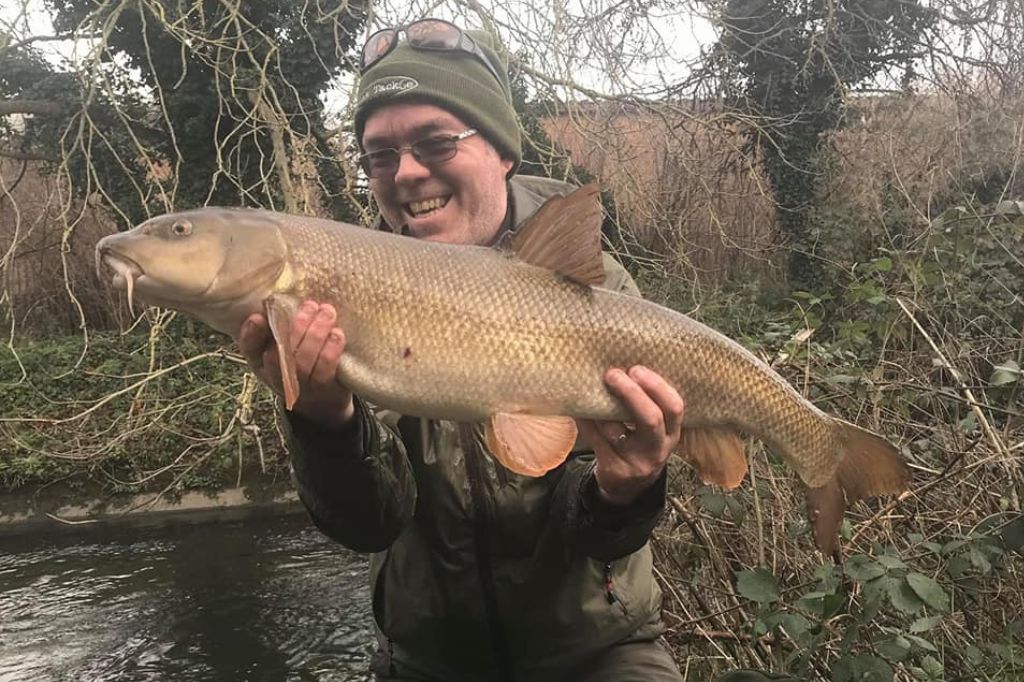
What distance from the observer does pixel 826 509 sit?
7.38 ft

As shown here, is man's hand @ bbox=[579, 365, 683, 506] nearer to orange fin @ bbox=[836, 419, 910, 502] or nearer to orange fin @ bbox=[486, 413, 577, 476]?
orange fin @ bbox=[486, 413, 577, 476]

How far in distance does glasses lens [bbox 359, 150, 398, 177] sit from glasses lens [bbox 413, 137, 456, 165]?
0.07m

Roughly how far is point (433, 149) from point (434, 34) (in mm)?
619

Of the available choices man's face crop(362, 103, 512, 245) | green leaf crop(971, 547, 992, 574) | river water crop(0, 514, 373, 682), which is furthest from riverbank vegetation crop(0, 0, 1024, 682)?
man's face crop(362, 103, 512, 245)

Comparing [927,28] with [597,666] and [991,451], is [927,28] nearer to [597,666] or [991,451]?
[991,451]

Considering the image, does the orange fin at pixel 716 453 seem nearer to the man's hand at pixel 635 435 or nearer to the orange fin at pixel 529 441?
the man's hand at pixel 635 435

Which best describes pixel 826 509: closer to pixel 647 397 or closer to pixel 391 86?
pixel 647 397

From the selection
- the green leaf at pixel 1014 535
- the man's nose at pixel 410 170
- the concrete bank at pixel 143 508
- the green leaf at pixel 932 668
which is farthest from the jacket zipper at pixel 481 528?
the concrete bank at pixel 143 508

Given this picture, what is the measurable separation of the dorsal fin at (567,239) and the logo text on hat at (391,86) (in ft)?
2.87

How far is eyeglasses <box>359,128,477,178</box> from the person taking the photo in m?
2.59

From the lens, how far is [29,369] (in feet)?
35.0

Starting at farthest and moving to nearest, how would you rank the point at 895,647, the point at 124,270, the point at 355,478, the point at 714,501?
the point at 714,501
the point at 895,647
the point at 355,478
the point at 124,270

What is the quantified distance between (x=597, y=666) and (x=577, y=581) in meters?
0.26

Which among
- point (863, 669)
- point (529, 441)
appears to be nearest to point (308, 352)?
point (529, 441)
